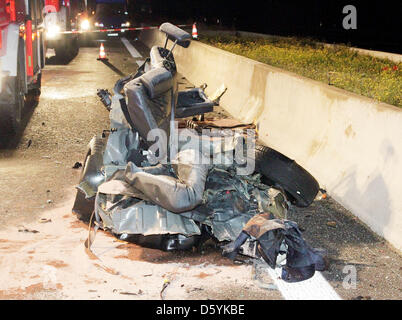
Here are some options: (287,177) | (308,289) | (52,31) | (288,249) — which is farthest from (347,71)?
(52,31)

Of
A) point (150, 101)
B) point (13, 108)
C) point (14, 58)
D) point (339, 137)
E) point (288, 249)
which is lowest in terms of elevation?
point (288, 249)

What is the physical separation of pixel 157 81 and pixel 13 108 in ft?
14.5

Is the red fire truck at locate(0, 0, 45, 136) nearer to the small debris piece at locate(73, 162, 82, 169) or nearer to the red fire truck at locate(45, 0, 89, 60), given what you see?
the small debris piece at locate(73, 162, 82, 169)

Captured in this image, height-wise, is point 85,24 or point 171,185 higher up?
point 85,24

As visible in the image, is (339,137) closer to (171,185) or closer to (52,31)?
(171,185)

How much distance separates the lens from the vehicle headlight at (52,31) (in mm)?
20984

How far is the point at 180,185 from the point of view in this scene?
15.9 ft

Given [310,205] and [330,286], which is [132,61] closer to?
[310,205]

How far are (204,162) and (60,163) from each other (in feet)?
10.00

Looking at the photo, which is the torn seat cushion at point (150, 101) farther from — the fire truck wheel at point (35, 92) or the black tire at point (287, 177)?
the fire truck wheel at point (35, 92)

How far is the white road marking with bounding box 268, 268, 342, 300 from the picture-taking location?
414cm

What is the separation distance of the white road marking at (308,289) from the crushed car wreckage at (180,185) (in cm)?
6

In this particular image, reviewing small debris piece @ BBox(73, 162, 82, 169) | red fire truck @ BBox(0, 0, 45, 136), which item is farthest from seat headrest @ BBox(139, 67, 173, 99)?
red fire truck @ BBox(0, 0, 45, 136)
